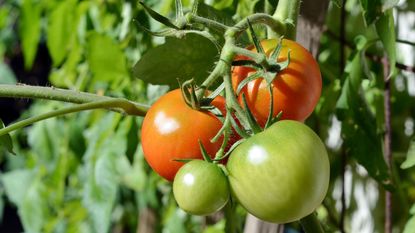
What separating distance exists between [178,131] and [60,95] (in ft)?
0.31

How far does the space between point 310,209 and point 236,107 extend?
0.08 meters

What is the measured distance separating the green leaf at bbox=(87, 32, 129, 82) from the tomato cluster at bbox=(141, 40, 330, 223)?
582 mm

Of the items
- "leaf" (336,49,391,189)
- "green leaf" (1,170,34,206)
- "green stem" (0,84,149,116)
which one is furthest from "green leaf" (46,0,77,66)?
"green stem" (0,84,149,116)

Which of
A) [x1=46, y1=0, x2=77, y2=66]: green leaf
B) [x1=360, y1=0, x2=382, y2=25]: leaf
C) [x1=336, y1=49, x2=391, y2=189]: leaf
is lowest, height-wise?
[x1=46, y1=0, x2=77, y2=66]: green leaf

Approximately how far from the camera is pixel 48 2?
1.50 m

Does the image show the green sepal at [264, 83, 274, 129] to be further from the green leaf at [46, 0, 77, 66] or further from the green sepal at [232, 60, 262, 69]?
the green leaf at [46, 0, 77, 66]

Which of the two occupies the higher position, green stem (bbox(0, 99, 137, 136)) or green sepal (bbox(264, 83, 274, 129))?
green sepal (bbox(264, 83, 274, 129))

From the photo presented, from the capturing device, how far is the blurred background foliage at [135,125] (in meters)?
0.86

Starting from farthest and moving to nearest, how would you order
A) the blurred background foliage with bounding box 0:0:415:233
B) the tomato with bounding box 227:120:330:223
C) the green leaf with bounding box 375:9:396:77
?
the blurred background foliage with bounding box 0:0:415:233 → the green leaf with bounding box 375:9:396:77 → the tomato with bounding box 227:120:330:223

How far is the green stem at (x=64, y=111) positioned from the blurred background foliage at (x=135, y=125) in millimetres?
82

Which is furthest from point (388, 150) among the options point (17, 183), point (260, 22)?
point (17, 183)

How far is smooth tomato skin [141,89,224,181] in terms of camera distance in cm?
51

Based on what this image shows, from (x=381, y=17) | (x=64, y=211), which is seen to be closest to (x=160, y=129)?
(x=381, y=17)

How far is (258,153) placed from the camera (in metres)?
0.46
